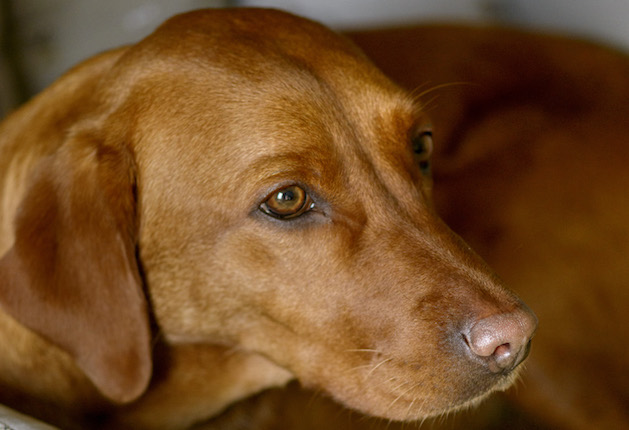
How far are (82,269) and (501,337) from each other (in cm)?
96

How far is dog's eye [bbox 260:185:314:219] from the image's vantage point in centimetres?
175

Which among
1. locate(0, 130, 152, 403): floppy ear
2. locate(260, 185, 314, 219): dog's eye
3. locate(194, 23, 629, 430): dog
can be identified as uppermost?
locate(260, 185, 314, 219): dog's eye

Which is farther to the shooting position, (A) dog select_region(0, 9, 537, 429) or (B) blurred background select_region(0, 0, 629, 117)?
(B) blurred background select_region(0, 0, 629, 117)

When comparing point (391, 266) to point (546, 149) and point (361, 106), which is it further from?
point (546, 149)

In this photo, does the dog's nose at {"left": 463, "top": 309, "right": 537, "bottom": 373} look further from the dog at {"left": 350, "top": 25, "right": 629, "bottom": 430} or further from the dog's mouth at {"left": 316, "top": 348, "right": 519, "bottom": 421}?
the dog at {"left": 350, "top": 25, "right": 629, "bottom": 430}

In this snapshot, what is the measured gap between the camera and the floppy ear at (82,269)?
5.77 feet

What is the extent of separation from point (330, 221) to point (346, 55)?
48 cm

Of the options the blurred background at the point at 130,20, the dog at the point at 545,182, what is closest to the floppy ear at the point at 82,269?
the blurred background at the point at 130,20

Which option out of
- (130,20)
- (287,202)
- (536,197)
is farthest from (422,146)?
(130,20)

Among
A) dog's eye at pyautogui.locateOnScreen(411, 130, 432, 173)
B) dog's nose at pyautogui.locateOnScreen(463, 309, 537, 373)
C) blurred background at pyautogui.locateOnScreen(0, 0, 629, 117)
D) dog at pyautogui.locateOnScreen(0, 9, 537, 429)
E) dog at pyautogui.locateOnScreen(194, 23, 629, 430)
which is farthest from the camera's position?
blurred background at pyautogui.locateOnScreen(0, 0, 629, 117)

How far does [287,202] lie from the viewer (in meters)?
1.76

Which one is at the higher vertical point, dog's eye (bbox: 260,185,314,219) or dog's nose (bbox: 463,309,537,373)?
dog's eye (bbox: 260,185,314,219)

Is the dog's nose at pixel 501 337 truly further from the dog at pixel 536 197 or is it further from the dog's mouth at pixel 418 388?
the dog at pixel 536 197

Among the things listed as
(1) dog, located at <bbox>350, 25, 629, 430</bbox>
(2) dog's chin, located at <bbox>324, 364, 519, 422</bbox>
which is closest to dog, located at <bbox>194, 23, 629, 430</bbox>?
(1) dog, located at <bbox>350, 25, 629, 430</bbox>
